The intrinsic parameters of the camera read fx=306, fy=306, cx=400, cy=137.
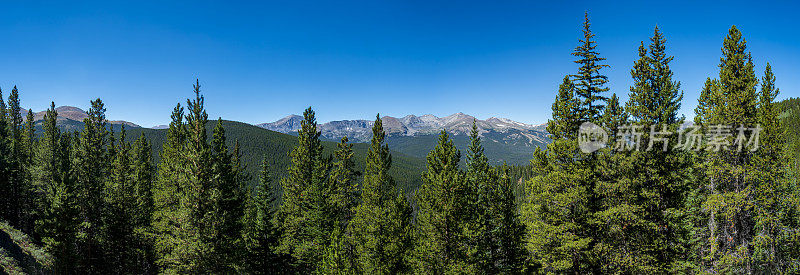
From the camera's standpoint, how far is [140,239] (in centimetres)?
3269

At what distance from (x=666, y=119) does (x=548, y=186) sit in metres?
7.84

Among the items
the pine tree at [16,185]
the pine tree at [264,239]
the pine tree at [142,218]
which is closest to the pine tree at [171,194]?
the pine tree at [142,218]

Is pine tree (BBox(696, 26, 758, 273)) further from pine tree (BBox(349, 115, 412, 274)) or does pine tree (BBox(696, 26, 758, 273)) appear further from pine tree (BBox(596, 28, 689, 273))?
pine tree (BBox(349, 115, 412, 274))

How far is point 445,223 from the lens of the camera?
21453mm

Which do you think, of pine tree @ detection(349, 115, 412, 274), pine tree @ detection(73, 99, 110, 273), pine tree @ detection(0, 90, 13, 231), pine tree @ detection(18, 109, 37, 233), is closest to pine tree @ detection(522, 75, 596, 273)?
pine tree @ detection(349, 115, 412, 274)

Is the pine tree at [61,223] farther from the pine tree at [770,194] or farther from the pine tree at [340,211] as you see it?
the pine tree at [770,194]

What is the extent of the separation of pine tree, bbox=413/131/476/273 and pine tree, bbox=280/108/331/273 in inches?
486

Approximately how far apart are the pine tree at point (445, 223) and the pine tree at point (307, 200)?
12.3 m

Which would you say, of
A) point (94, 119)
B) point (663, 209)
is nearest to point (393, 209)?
point (663, 209)

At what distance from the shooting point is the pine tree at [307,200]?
3031 cm

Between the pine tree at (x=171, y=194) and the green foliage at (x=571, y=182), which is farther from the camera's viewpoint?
the pine tree at (x=171, y=194)

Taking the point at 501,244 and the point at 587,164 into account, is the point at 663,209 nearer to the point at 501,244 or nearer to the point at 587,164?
the point at 587,164

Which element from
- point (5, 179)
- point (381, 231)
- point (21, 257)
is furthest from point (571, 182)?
point (5, 179)

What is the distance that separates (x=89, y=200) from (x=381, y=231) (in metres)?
32.6
